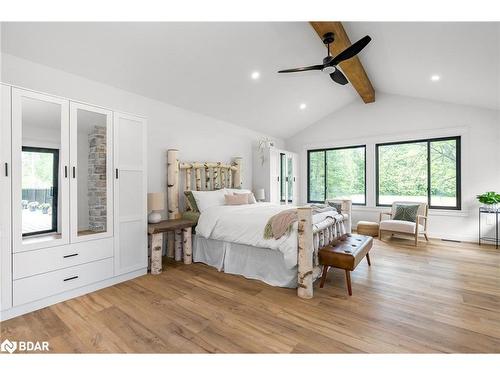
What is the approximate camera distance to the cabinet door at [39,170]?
2.17m

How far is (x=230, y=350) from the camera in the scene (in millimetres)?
1737

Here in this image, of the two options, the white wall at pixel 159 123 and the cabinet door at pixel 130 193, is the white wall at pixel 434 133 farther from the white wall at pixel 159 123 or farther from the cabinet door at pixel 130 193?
the cabinet door at pixel 130 193

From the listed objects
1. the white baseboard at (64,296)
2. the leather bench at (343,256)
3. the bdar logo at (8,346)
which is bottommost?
the bdar logo at (8,346)

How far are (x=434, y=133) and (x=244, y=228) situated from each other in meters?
4.85

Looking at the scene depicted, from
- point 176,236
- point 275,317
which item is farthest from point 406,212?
point 176,236

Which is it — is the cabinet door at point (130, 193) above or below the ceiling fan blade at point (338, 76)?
below

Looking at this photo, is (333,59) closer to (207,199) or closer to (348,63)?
(348,63)

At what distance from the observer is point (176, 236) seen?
381 cm

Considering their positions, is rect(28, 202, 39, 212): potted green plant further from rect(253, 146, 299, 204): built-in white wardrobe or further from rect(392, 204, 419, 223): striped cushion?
rect(392, 204, 419, 223): striped cushion

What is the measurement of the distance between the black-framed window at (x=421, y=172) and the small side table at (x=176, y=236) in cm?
470

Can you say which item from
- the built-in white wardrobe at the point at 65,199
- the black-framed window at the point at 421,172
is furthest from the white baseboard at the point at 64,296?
the black-framed window at the point at 421,172

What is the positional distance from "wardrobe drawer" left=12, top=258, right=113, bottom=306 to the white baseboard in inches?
1.8

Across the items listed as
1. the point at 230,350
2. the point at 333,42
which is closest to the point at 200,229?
the point at 230,350
